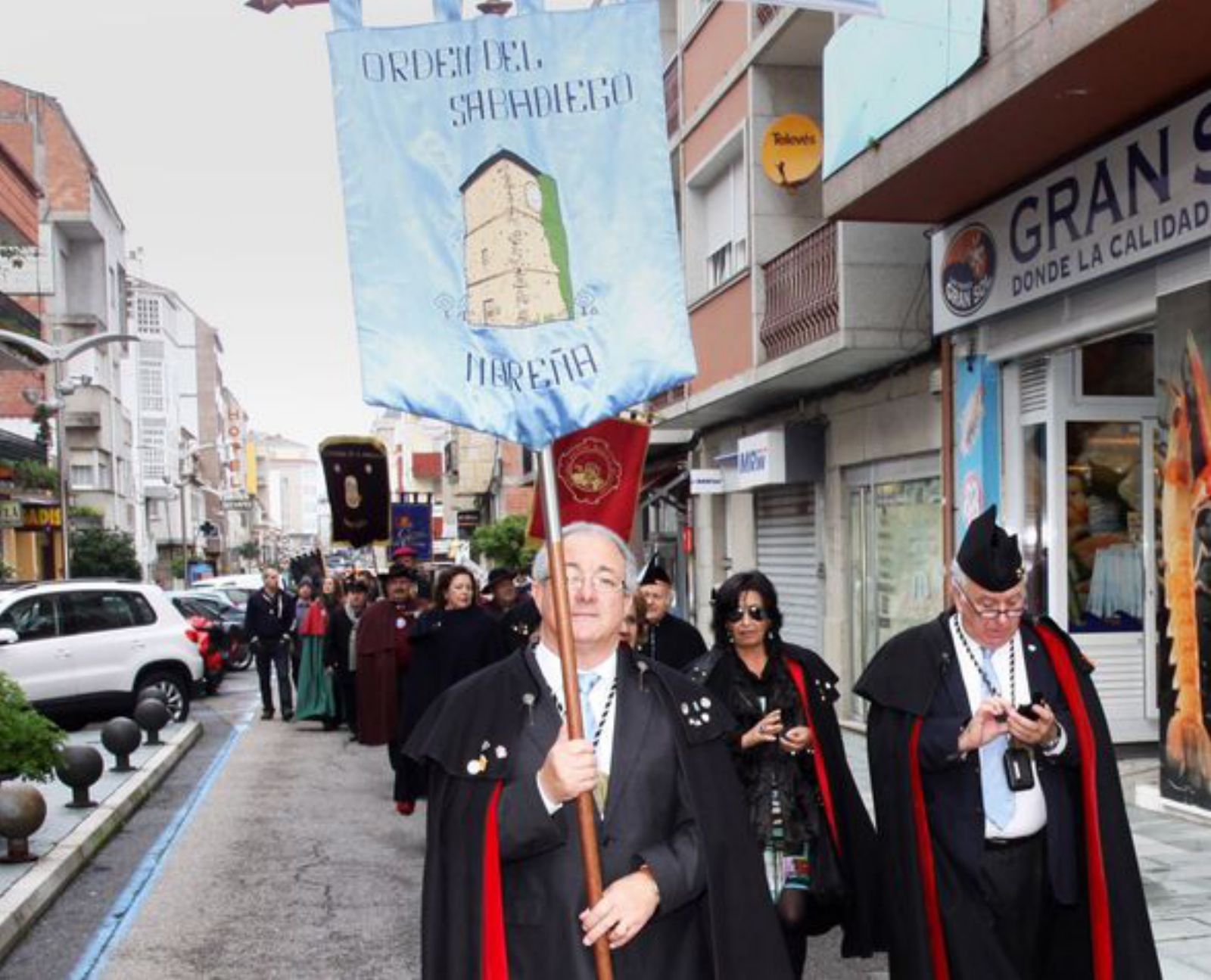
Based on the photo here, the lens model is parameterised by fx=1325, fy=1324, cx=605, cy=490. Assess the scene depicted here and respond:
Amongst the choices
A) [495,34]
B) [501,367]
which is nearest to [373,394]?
[501,367]

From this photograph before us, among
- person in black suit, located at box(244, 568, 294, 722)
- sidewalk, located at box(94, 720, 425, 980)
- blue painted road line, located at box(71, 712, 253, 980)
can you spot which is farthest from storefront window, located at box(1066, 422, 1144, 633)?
person in black suit, located at box(244, 568, 294, 722)

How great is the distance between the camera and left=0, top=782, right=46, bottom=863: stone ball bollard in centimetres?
762

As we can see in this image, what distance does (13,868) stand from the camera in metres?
7.64

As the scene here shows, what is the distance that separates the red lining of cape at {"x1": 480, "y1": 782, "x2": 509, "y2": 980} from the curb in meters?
4.27

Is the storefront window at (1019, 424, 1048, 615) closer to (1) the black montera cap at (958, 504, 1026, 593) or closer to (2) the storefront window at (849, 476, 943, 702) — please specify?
(2) the storefront window at (849, 476, 943, 702)

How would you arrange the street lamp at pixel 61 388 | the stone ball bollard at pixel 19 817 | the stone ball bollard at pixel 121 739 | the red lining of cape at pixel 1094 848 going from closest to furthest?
the red lining of cape at pixel 1094 848 → the stone ball bollard at pixel 19 817 → the stone ball bollard at pixel 121 739 → the street lamp at pixel 61 388

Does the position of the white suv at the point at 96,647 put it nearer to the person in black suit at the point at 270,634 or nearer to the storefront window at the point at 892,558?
the person in black suit at the point at 270,634

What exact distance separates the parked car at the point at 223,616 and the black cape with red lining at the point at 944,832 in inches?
711

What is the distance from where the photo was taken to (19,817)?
7.63m

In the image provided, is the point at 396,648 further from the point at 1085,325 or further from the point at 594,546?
the point at 594,546

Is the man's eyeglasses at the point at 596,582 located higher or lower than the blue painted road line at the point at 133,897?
higher

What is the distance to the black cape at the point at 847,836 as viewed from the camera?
4.74 m

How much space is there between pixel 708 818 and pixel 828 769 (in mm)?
1840

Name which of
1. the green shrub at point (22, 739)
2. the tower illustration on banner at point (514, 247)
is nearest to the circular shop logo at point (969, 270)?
the green shrub at point (22, 739)
